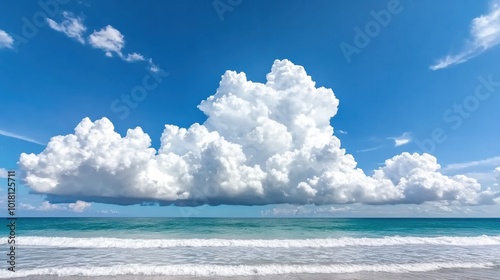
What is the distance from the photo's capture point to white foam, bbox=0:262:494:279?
1330 centimetres

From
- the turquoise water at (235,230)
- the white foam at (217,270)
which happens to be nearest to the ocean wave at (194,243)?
the turquoise water at (235,230)

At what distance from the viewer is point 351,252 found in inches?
787

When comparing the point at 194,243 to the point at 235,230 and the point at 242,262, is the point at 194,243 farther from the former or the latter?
the point at 235,230

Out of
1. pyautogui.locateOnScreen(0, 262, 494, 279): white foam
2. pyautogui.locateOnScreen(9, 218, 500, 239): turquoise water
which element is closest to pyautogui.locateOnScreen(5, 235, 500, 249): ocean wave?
pyautogui.locateOnScreen(9, 218, 500, 239): turquoise water

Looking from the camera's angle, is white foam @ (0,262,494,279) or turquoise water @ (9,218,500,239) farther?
turquoise water @ (9,218,500,239)

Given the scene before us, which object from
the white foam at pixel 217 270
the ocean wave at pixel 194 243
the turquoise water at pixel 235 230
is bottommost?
the turquoise water at pixel 235 230

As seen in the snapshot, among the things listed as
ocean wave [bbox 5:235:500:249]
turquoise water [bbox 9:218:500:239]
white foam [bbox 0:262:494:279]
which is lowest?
turquoise water [bbox 9:218:500:239]

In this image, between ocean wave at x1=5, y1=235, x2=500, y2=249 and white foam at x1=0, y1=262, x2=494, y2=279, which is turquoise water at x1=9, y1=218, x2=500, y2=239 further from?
white foam at x1=0, y1=262, x2=494, y2=279

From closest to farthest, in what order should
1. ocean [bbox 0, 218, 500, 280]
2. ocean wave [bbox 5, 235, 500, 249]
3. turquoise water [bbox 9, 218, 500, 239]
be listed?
ocean [bbox 0, 218, 500, 280], ocean wave [bbox 5, 235, 500, 249], turquoise water [bbox 9, 218, 500, 239]

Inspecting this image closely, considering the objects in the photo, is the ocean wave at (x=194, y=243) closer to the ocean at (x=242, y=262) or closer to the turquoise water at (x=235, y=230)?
the ocean at (x=242, y=262)

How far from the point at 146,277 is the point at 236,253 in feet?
24.9

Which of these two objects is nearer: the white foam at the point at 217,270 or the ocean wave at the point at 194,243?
the white foam at the point at 217,270

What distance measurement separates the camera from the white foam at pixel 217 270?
43.7ft

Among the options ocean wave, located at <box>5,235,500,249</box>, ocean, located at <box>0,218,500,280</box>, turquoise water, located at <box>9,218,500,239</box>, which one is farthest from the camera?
turquoise water, located at <box>9,218,500,239</box>
